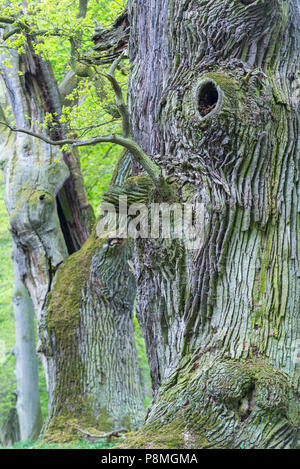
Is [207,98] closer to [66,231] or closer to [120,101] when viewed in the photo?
[120,101]

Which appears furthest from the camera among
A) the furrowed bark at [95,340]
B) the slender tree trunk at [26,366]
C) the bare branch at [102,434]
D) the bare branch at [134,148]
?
the slender tree trunk at [26,366]

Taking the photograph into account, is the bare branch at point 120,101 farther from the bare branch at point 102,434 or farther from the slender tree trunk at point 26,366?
the slender tree trunk at point 26,366

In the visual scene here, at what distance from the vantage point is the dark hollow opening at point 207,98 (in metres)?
5.12

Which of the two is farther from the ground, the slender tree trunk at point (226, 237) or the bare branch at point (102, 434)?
the slender tree trunk at point (226, 237)

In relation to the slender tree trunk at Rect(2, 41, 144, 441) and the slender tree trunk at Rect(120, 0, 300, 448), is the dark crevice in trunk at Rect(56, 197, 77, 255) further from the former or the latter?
the slender tree trunk at Rect(120, 0, 300, 448)

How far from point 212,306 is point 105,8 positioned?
30.7ft

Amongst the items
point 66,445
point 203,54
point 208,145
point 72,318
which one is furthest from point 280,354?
point 72,318

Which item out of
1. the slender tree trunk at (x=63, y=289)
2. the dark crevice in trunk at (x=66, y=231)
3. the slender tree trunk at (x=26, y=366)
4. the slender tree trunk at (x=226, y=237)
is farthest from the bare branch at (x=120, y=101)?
the slender tree trunk at (x=26, y=366)

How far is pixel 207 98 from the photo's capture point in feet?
17.1

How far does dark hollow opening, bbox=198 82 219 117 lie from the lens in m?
5.12

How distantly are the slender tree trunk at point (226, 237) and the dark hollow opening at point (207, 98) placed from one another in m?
0.01

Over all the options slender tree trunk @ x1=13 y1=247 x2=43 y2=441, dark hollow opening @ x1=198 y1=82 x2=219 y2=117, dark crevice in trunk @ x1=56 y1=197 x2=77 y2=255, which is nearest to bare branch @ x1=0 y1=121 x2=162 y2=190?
dark hollow opening @ x1=198 y1=82 x2=219 y2=117

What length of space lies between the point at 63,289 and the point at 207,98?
16.5ft

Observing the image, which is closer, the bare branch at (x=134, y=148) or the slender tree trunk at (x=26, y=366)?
the bare branch at (x=134, y=148)
